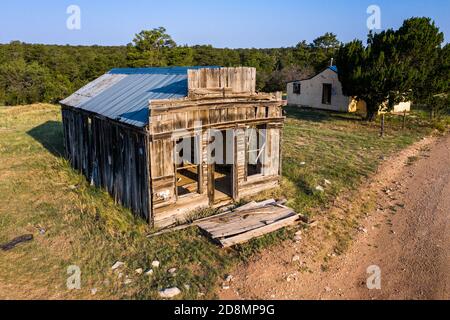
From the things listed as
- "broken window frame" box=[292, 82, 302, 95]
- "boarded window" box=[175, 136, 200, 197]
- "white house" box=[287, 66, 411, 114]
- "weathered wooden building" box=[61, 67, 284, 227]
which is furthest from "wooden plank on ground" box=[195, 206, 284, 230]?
"broken window frame" box=[292, 82, 302, 95]

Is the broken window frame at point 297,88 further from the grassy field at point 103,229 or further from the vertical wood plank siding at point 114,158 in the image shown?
the vertical wood plank siding at point 114,158

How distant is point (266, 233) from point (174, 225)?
253 centimetres

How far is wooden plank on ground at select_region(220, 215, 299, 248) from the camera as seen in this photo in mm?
8469

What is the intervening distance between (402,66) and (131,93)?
56.5 ft

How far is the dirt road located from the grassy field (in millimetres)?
614

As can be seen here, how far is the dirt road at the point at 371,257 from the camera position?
7031mm

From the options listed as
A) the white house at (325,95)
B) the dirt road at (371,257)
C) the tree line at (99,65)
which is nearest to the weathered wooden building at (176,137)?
the dirt road at (371,257)

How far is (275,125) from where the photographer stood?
11.8 metres

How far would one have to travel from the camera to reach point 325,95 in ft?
101

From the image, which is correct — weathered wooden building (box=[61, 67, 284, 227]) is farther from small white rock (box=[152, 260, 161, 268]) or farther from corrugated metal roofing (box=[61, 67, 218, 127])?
small white rock (box=[152, 260, 161, 268])

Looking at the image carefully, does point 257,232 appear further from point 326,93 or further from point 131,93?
point 326,93

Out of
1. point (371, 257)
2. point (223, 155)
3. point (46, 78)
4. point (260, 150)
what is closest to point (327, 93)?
point (260, 150)
